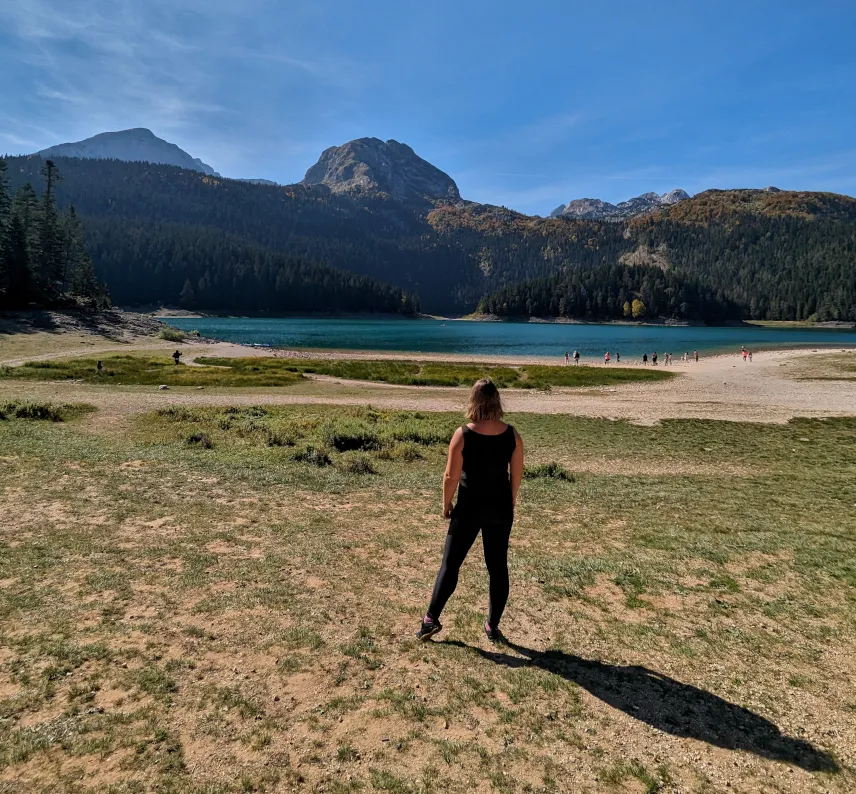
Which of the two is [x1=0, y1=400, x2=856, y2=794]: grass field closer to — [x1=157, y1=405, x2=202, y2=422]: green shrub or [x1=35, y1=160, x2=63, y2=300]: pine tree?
[x1=157, y1=405, x2=202, y2=422]: green shrub

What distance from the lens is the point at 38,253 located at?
8675cm

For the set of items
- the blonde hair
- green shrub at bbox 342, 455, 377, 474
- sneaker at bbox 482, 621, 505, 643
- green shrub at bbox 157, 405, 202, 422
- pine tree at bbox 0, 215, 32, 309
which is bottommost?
green shrub at bbox 342, 455, 377, 474

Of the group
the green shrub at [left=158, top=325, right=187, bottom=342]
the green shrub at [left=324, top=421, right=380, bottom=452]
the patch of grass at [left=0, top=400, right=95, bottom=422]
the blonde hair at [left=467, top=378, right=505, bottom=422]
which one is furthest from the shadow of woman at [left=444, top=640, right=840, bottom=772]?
the green shrub at [left=158, top=325, right=187, bottom=342]

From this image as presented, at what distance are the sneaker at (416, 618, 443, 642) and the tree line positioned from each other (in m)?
93.7

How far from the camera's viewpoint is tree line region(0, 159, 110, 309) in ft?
246

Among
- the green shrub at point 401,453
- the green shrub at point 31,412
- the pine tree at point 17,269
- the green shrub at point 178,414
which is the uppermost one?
the pine tree at point 17,269

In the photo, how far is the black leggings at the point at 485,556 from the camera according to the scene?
573 cm

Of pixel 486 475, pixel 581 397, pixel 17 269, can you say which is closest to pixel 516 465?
pixel 486 475

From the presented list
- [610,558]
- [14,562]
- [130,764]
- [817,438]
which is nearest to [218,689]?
[130,764]

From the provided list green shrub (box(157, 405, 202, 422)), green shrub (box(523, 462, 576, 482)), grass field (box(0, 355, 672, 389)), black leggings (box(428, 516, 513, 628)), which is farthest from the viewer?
grass field (box(0, 355, 672, 389))

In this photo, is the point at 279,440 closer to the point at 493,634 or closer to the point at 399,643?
the point at 399,643

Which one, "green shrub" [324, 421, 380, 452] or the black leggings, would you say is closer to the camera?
the black leggings

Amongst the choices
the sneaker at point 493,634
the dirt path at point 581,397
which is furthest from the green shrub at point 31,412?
the sneaker at point 493,634

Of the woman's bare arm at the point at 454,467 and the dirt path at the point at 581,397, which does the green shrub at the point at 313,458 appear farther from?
the dirt path at the point at 581,397
